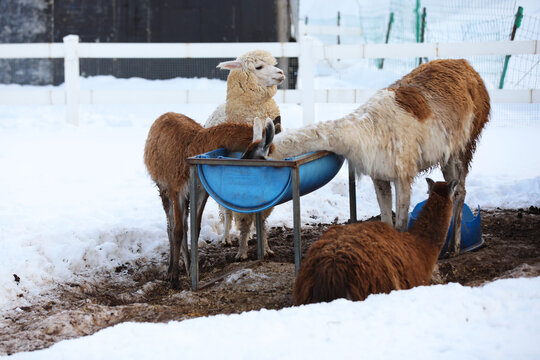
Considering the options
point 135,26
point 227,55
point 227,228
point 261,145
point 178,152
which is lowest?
point 227,228

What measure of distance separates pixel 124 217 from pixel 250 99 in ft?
6.51

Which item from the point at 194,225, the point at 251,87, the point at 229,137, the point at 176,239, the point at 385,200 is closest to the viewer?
the point at 194,225

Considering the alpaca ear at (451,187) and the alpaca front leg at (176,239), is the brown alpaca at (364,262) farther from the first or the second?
the alpaca front leg at (176,239)

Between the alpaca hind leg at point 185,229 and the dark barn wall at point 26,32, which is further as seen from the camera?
the dark barn wall at point 26,32

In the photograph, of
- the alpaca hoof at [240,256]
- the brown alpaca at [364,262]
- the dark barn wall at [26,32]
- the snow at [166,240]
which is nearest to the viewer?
the snow at [166,240]

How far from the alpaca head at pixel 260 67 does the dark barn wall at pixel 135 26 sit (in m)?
7.88

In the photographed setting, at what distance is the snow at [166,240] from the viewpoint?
9.05ft

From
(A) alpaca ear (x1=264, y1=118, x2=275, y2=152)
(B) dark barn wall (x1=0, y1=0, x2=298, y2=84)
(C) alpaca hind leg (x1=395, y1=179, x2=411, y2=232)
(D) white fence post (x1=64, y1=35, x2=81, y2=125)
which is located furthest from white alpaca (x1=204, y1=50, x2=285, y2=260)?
(B) dark barn wall (x1=0, y1=0, x2=298, y2=84)

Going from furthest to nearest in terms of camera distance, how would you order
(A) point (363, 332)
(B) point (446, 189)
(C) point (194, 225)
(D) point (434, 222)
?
1. (C) point (194, 225)
2. (B) point (446, 189)
3. (D) point (434, 222)
4. (A) point (363, 332)

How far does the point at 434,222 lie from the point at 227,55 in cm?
771

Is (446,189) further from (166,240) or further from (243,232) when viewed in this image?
(166,240)

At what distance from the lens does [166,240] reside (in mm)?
6281

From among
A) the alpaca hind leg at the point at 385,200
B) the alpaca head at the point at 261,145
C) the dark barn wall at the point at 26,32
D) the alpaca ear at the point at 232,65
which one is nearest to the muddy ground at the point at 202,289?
the alpaca hind leg at the point at 385,200

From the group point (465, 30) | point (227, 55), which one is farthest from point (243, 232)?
point (465, 30)
